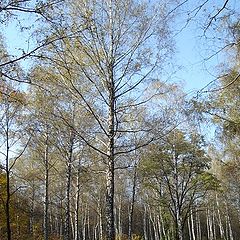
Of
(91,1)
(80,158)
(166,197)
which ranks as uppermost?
(91,1)

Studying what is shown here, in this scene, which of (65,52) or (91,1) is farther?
(91,1)

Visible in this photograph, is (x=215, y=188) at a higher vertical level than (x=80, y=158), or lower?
lower

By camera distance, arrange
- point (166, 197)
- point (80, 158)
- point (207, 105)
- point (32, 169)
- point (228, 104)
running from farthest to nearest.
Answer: point (32, 169) → point (166, 197) → point (80, 158) → point (228, 104) → point (207, 105)

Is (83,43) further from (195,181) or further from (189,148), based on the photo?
(195,181)

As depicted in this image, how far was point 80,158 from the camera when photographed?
691 inches

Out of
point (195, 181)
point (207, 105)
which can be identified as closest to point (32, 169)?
point (195, 181)

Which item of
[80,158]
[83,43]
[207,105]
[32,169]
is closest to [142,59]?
[83,43]

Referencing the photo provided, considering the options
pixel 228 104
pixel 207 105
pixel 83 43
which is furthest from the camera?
pixel 228 104

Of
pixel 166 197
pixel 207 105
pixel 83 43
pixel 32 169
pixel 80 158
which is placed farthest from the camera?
pixel 32 169

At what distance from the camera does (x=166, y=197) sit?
20266 millimetres

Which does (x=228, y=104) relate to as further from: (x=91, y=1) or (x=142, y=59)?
(x=91, y=1)

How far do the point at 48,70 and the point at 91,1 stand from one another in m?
2.03

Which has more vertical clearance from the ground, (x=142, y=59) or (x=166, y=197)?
(x=142, y=59)

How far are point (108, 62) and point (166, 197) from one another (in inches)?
521
